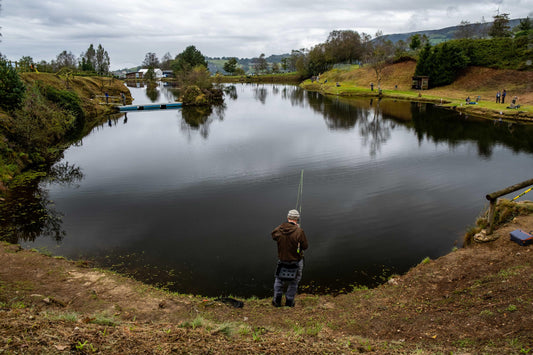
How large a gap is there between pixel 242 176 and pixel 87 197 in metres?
9.15

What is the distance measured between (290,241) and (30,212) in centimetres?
1471

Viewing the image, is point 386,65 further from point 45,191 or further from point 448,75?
point 45,191

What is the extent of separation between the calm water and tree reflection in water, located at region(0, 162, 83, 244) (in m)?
0.31

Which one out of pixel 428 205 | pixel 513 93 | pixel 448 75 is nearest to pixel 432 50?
pixel 448 75

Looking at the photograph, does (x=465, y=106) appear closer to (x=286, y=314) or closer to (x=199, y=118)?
(x=199, y=118)

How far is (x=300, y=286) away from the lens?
1049 cm

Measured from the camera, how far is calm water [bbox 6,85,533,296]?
38.7 feet

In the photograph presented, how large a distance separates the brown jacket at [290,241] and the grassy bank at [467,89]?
43790 mm

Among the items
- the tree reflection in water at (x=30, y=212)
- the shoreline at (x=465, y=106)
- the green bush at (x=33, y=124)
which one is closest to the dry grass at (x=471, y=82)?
the shoreline at (x=465, y=106)

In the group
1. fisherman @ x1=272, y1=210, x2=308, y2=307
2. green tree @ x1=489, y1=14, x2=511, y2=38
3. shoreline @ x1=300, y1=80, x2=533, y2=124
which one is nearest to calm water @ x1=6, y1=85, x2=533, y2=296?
fisherman @ x1=272, y1=210, x2=308, y2=307

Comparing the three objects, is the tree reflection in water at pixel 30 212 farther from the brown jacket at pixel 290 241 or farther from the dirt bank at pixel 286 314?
the brown jacket at pixel 290 241

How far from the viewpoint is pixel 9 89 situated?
83.0ft

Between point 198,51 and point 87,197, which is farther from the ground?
point 198,51

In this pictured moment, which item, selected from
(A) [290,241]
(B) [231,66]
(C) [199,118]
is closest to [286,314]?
(A) [290,241]
